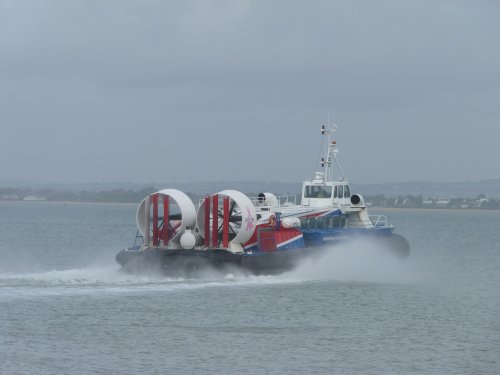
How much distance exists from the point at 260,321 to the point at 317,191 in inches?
448

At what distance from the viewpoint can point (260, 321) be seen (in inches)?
958

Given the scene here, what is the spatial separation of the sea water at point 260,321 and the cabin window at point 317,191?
222cm

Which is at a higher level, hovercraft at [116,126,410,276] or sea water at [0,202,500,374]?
hovercraft at [116,126,410,276]

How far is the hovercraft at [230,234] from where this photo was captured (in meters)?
30.2

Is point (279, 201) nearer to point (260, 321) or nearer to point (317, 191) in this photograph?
point (317, 191)

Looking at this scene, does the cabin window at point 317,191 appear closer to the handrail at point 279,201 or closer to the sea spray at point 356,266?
the handrail at point 279,201

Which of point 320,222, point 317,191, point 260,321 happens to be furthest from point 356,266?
point 260,321

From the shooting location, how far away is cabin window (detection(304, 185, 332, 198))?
115ft

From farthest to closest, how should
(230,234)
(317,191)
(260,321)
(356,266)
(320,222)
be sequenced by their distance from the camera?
1. (317,191)
2. (320,222)
3. (356,266)
4. (230,234)
5. (260,321)

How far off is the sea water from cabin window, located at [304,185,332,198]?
2.22 metres

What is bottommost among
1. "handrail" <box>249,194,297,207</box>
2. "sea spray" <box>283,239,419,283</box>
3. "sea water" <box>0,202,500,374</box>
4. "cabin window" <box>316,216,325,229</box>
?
"sea water" <box>0,202,500,374</box>

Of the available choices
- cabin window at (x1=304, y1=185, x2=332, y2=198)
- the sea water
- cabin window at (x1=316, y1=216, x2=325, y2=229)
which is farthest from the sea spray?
cabin window at (x1=304, y1=185, x2=332, y2=198)

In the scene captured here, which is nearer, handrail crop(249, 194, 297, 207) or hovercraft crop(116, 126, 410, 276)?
hovercraft crop(116, 126, 410, 276)

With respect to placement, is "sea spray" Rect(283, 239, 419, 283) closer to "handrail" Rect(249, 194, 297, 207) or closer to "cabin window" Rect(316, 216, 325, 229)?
"cabin window" Rect(316, 216, 325, 229)
